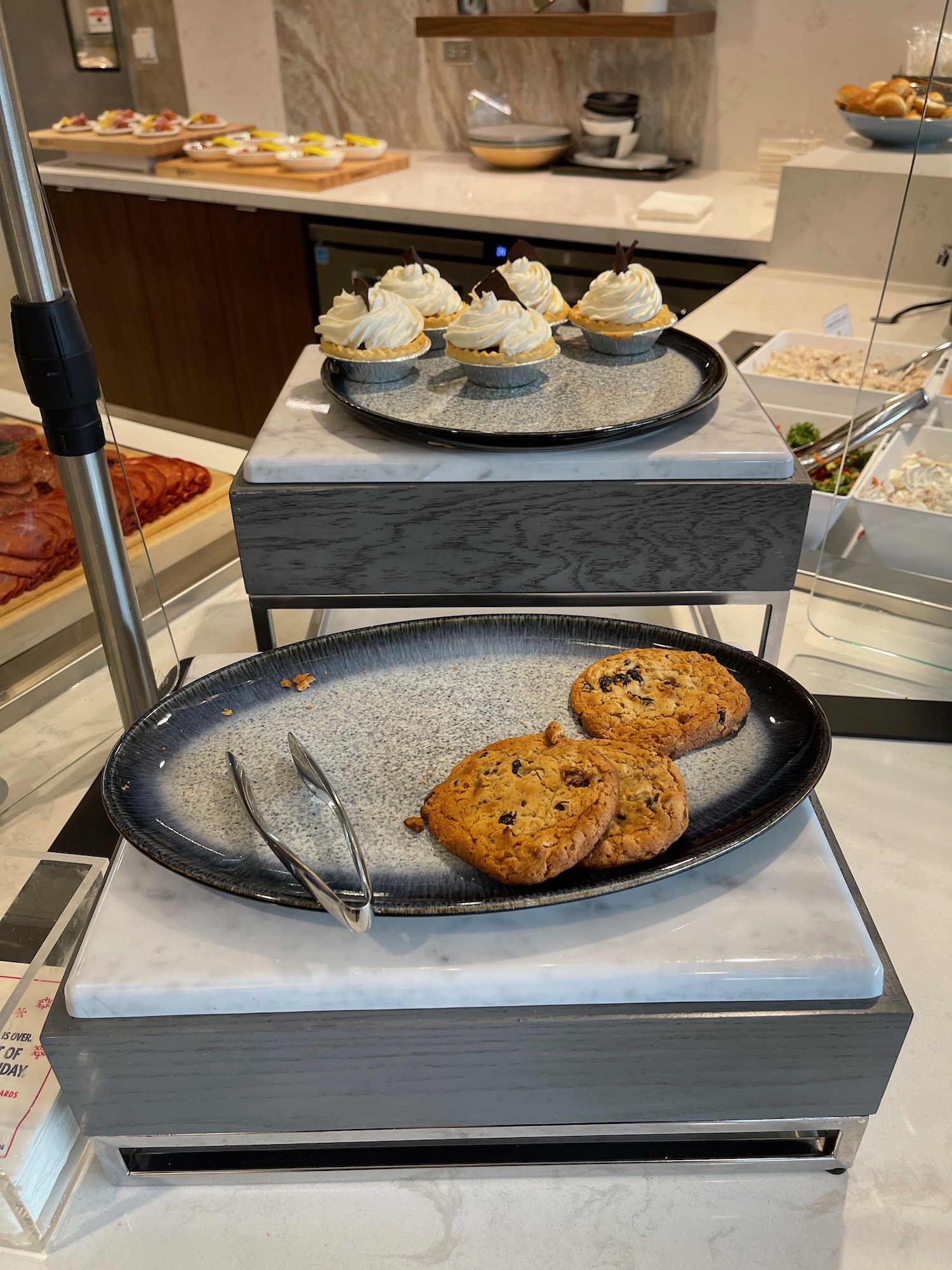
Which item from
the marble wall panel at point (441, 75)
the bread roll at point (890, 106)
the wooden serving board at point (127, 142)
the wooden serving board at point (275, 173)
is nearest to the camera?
the bread roll at point (890, 106)

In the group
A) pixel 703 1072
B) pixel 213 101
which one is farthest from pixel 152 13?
pixel 703 1072

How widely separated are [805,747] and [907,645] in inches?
20.9

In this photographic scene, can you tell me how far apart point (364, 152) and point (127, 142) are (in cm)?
74

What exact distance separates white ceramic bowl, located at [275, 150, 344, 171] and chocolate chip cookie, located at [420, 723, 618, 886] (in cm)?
253

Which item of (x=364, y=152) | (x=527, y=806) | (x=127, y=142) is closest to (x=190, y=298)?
(x=127, y=142)

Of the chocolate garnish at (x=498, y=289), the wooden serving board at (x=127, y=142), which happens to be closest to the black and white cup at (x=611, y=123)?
the wooden serving board at (x=127, y=142)

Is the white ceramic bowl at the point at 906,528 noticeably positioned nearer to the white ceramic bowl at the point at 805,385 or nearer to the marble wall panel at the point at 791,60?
the white ceramic bowl at the point at 805,385

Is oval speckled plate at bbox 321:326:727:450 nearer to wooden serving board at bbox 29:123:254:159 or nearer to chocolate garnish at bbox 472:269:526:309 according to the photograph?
chocolate garnish at bbox 472:269:526:309

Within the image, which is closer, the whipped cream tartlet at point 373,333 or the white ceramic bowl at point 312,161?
the whipped cream tartlet at point 373,333

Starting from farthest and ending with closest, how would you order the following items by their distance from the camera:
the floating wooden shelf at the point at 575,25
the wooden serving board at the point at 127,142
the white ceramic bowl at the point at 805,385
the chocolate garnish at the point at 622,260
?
the wooden serving board at the point at 127,142, the floating wooden shelf at the point at 575,25, the white ceramic bowl at the point at 805,385, the chocolate garnish at the point at 622,260

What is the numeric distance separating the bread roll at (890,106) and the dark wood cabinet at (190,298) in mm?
1454

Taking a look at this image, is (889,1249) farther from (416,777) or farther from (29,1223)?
(29,1223)

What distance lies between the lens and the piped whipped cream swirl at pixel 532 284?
1104 millimetres

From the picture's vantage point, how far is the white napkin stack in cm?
227
